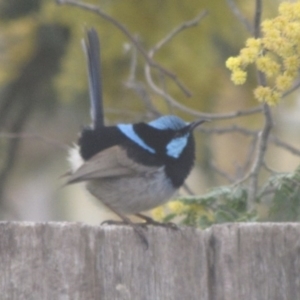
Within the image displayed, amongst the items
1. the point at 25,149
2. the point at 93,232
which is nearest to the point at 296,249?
the point at 93,232

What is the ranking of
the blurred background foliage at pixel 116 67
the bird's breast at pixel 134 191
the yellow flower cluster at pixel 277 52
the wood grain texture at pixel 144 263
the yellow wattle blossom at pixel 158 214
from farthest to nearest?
the blurred background foliage at pixel 116 67 → the bird's breast at pixel 134 191 → the yellow wattle blossom at pixel 158 214 → the yellow flower cluster at pixel 277 52 → the wood grain texture at pixel 144 263

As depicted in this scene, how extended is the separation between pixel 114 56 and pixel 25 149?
7.86 ft

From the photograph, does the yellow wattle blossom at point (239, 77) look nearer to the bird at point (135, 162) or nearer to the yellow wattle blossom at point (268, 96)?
the yellow wattle blossom at point (268, 96)

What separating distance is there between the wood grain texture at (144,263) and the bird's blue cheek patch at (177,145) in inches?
59.0

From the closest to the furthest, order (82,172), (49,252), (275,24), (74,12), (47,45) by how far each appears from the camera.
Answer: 1. (49,252)
2. (275,24)
3. (82,172)
4. (74,12)
5. (47,45)

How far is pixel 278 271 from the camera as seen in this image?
243cm

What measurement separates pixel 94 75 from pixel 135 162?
0.57 m

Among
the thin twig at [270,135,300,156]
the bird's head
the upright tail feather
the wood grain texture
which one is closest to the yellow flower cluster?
the wood grain texture

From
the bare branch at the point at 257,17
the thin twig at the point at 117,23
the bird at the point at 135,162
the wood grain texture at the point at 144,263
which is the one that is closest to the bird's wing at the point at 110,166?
the bird at the point at 135,162

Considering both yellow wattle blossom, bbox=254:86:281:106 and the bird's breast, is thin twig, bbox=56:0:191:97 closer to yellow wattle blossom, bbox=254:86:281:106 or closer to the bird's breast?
the bird's breast

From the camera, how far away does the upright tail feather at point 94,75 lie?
4.18 meters

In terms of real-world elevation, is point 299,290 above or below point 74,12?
below

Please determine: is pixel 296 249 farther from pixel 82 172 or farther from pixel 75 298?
pixel 82 172

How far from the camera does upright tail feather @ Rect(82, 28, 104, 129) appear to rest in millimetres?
4184
